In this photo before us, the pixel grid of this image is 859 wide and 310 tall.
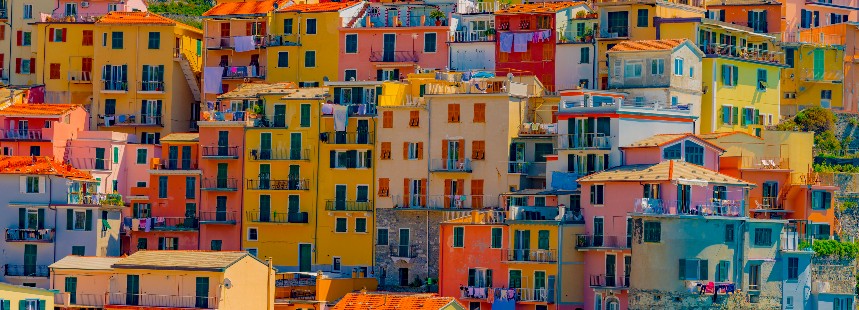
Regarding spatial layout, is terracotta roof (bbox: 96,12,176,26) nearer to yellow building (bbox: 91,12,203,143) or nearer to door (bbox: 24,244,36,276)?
yellow building (bbox: 91,12,203,143)

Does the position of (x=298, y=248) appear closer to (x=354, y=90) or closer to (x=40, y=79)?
(x=354, y=90)

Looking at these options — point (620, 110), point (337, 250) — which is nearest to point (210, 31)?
point (337, 250)

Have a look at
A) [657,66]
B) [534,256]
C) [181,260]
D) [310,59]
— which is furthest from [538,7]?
[181,260]

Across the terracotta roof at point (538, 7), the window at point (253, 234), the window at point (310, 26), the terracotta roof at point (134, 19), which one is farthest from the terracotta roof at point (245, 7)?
the window at point (253, 234)

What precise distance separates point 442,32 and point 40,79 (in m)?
22.8

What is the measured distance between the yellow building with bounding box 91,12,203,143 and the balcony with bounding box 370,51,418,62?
11330 mm

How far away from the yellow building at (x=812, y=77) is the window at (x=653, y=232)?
24.2m

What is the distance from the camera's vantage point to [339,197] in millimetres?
111438

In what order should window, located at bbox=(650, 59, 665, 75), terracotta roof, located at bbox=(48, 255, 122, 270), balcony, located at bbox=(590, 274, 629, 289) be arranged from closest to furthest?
balcony, located at bbox=(590, 274, 629, 289) → terracotta roof, located at bbox=(48, 255, 122, 270) → window, located at bbox=(650, 59, 665, 75)

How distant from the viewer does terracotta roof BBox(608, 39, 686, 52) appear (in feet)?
355

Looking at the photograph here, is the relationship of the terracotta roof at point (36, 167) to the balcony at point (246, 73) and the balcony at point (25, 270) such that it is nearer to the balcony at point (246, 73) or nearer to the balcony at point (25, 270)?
the balcony at point (25, 270)

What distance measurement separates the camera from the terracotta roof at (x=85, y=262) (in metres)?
104

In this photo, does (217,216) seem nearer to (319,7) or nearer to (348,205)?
(348,205)

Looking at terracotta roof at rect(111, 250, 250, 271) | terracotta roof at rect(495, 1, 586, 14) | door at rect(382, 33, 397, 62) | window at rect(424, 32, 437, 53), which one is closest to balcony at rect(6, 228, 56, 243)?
terracotta roof at rect(111, 250, 250, 271)
